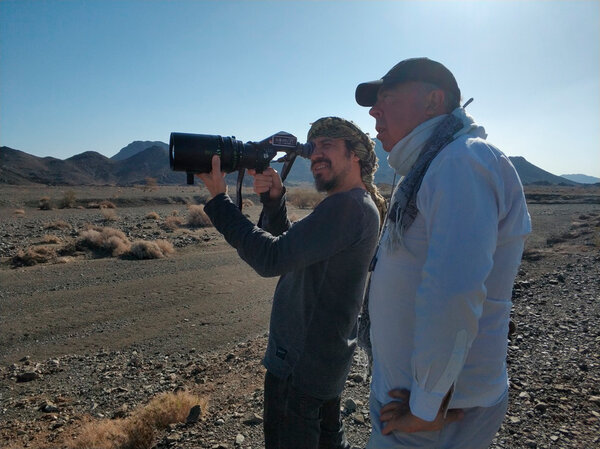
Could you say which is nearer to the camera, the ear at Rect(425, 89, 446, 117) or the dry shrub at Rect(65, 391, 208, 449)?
the ear at Rect(425, 89, 446, 117)

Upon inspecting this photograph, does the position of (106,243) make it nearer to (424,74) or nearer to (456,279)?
(424,74)

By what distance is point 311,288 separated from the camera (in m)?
1.99

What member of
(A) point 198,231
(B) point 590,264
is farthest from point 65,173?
(B) point 590,264

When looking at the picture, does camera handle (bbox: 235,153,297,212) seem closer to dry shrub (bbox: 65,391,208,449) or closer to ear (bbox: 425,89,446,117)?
ear (bbox: 425,89,446,117)

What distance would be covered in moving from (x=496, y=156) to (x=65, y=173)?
3926 inches

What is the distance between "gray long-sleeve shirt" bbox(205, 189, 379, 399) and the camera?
1.86 m

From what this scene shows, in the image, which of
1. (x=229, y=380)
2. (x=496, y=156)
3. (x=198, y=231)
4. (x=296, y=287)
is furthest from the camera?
(x=198, y=231)

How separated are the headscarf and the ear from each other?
2.16 feet

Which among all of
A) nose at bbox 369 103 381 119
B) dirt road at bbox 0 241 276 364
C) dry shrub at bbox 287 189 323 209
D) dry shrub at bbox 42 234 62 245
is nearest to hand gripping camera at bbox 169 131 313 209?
nose at bbox 369 103 381 119

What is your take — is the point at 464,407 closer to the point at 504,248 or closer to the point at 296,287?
the point at 504,248

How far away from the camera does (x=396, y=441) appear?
1.43 meters

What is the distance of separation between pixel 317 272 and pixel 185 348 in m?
4.77

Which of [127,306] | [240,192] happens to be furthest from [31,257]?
[240,192]

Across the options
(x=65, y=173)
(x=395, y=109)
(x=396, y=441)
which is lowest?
(x=396, y=441)
